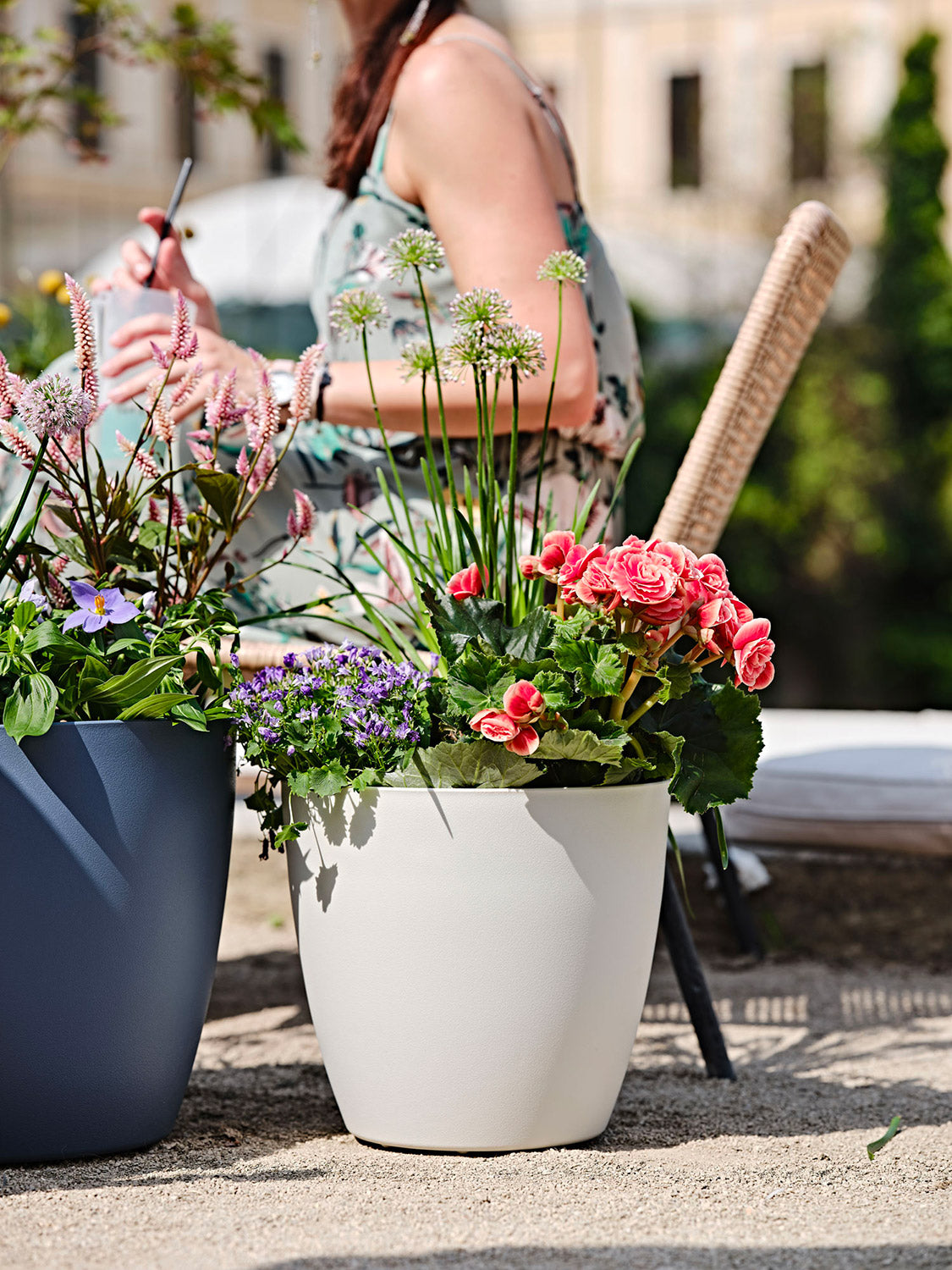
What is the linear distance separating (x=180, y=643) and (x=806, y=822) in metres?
1.60

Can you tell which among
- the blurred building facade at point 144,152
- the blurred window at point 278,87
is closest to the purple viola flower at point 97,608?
the blurred building facade at point 144,152

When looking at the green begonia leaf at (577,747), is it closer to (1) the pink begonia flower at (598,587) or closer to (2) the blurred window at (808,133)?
(1) the pink begonia flower at (598,587)

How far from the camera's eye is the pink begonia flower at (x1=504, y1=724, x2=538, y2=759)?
1.46m

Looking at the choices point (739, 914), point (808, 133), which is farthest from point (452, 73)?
point (808, 133)

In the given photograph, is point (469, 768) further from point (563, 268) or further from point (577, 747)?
point (563, 268)

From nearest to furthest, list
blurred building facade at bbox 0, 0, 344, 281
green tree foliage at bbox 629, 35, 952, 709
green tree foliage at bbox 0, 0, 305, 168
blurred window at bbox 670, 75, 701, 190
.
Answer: green tree foliage at bbox 0, 0, 305, 168 → green tree foliage at bbox 629, 35, 952, 709 → blurred building facade at bbox 0, 0, 344, 281 → blurred window at bbox 670, 75, 701, 190

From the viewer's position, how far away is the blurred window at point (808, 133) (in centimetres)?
1512

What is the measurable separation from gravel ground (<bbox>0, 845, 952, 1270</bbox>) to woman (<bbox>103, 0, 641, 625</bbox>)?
0.72 m

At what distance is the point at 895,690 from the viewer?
1355 centimetres

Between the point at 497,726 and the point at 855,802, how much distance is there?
1486 mm

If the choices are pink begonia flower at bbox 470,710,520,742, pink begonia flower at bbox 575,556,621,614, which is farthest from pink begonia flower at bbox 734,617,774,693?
pink begonia flower at bbox 470,710,520,742

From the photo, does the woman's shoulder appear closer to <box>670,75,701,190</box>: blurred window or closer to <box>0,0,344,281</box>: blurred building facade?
<box>0,0,344,281</box>: blurred building facade

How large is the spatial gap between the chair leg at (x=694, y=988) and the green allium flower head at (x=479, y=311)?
81cm

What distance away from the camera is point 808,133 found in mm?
15359
